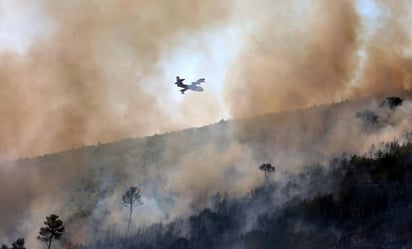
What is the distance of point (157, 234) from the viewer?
581ft

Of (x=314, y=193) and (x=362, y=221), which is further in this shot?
(x=314, y=193)

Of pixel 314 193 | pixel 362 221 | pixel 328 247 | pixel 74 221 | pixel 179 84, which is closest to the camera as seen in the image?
pixel 179 84

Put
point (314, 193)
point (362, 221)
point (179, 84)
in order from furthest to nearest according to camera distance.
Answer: point (314, 193) < point (362, 221) < point (179, 84)

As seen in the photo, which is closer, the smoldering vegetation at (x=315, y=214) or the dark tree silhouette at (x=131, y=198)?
the smoldering vegetation at (x=315, y=214)

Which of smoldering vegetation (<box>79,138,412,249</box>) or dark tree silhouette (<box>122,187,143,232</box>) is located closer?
smoldering vegetation (<box>79,138,412,249</box>)

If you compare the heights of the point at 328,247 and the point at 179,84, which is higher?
the point at 179,84

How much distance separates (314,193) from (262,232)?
30.0 m

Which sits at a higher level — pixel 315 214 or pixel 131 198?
pixel 131 198

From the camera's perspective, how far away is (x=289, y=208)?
17550 centimetres

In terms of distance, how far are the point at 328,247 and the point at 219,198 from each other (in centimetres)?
5349

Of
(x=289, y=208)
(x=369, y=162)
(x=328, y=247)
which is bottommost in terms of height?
(x=328, y=247)

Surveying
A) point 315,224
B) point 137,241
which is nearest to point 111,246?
point 137,241

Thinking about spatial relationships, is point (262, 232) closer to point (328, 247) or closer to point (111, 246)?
point (328, 247)

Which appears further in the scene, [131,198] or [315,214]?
[131,198]
